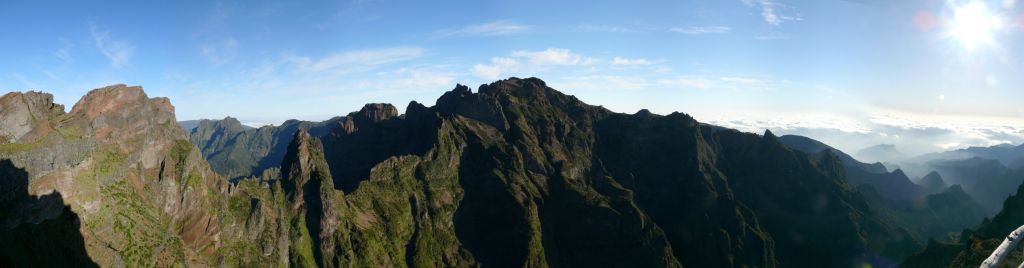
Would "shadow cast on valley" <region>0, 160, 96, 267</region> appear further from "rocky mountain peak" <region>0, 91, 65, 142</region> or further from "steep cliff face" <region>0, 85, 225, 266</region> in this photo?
"rocky mountain peak" <region>0, 91, 65, 142</region>

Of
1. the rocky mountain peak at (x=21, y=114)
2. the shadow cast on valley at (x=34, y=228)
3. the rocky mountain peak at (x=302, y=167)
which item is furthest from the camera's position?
the rocky mountain peak at (x=302, y=167)

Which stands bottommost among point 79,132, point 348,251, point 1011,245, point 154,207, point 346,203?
point 348,251

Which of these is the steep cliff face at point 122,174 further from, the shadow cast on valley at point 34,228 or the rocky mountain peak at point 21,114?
the shadow cast on valley at point 34,228

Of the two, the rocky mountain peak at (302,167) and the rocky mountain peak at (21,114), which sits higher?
the rocky mountain peak at (21,114)

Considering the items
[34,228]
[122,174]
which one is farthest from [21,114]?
[34,228]

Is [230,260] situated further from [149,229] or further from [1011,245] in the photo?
[1011,245]

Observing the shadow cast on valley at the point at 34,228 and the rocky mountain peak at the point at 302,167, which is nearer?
the shadow cast on valley at the point at 34,228

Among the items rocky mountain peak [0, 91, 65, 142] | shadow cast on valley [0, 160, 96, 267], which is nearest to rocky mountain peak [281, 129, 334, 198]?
rocky mountain peak [0, 91, 65, 142]

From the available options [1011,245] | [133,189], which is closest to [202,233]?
[133,189]

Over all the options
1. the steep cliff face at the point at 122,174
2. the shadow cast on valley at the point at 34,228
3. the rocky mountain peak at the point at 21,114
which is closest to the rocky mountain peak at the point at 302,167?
the steep cliff face at the point at 122,174
